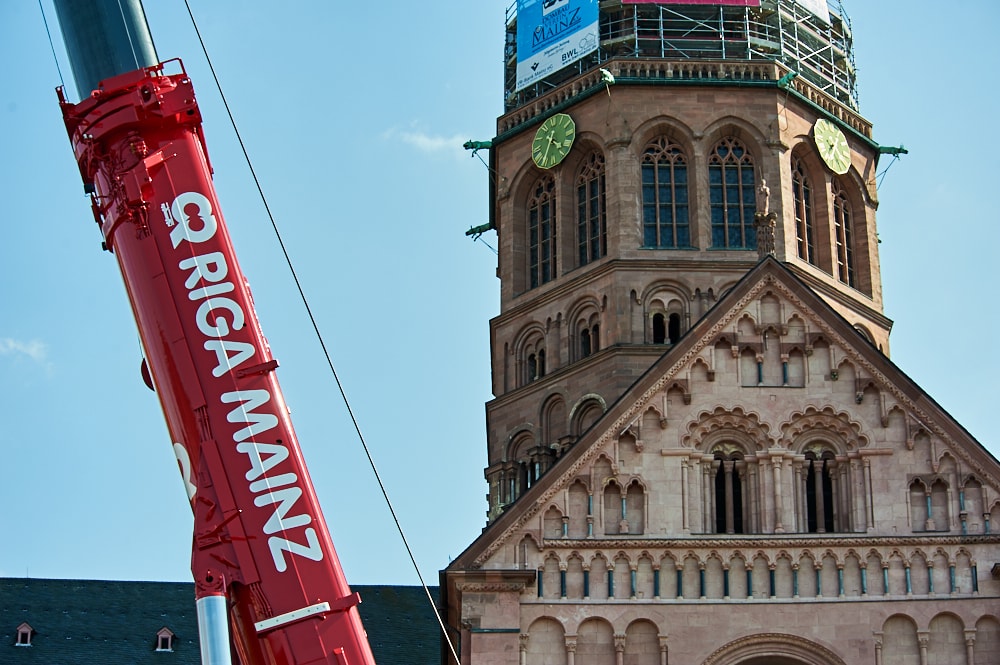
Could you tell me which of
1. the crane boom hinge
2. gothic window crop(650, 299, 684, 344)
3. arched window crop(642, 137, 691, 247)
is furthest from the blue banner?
the crane boom hinge

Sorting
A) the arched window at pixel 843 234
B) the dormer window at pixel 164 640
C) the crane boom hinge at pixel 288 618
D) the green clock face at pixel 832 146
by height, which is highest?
the green clock face at pixel 832 146

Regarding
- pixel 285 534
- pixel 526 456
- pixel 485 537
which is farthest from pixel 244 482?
pixel 526 456

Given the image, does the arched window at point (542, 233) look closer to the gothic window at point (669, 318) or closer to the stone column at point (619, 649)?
the gothic window at point (669, 318)

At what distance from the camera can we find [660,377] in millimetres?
37312

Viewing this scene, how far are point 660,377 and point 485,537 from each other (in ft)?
15.6

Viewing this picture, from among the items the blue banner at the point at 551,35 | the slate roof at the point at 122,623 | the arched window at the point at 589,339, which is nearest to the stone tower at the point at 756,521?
the arched window at the point at 589,339

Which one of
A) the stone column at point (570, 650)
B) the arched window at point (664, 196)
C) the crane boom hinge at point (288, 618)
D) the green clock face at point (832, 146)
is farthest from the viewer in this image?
the green clock face at point (832, 146)

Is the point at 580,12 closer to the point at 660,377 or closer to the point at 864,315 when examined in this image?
the point at 864,315

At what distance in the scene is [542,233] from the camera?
5275 centimetres

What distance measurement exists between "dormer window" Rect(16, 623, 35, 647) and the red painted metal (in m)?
23.5

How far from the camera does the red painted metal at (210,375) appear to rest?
25.1m

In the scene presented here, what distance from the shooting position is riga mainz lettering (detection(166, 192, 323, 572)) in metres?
25.3

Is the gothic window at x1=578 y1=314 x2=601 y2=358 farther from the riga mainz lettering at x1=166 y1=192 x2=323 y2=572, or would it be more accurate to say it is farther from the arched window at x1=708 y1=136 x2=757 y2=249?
the riga mainz lettering at x1=166 y1=192 x2=323 y2=572

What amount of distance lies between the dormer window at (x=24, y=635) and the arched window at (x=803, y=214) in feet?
71.3
